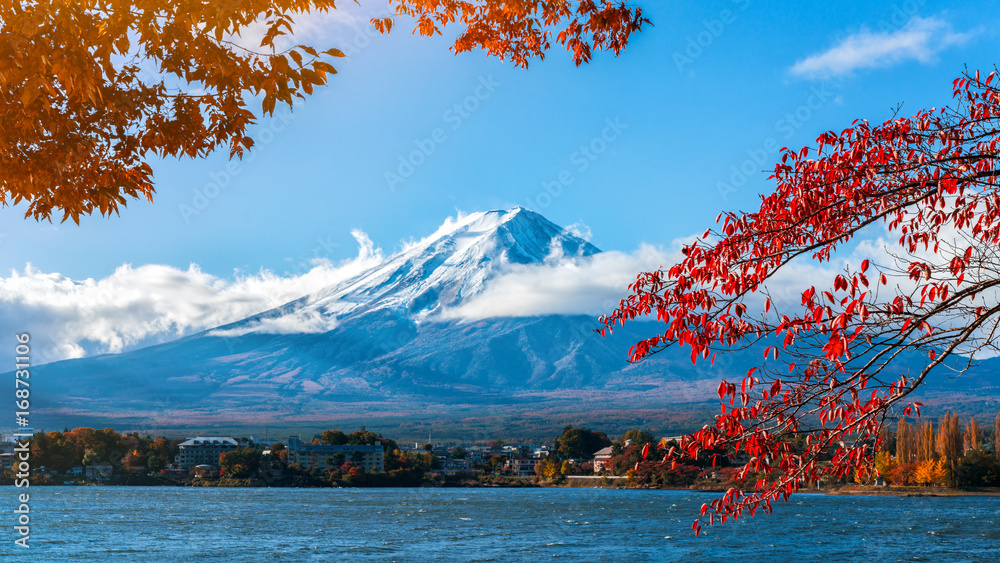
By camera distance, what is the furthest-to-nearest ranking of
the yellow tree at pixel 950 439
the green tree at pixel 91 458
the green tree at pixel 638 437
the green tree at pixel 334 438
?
the green tree at pixel 334 438 → the green tree at pixel 91 458 → the green tree at pixel 638 437 → the yellow tree at pixel 950 439

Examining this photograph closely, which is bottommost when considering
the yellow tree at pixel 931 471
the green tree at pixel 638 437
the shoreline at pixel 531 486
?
the shoreline at pixel 531 486

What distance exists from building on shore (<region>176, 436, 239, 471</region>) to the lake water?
3999cm

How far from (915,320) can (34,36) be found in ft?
15.2

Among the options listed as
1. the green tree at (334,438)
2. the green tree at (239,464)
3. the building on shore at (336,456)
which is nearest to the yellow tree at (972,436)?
the building on shore at (336,456)

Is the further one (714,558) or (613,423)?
(613,423)

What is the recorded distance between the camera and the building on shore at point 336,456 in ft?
338

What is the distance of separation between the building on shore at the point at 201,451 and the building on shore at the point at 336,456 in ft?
44.5

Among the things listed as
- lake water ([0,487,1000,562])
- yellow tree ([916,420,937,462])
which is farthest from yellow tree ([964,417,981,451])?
lake water ([0,487,1000,562])

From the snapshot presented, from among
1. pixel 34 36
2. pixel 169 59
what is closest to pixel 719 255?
pixel 169 59

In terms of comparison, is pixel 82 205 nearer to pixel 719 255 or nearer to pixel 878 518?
pixel 719 255

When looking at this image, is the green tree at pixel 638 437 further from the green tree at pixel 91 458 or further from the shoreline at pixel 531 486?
the green tree at pixel 91 458

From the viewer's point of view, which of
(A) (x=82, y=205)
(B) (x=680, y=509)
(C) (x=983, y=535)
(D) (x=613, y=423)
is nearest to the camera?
(A) (x=82, y=205)

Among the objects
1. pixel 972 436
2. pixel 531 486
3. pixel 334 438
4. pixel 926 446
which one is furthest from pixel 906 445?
pixel 334 438

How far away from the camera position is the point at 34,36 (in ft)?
12.0
